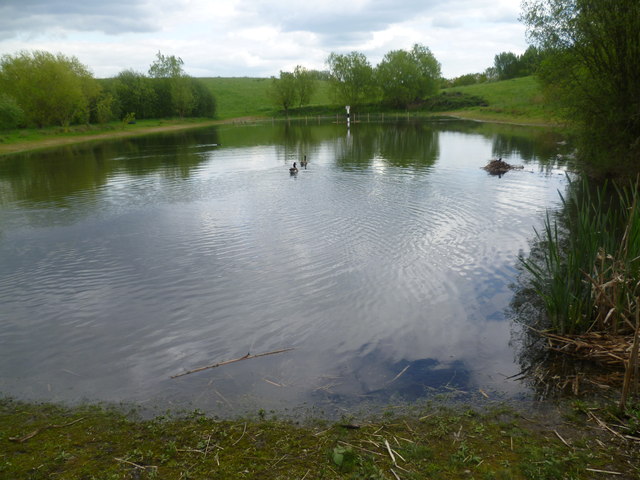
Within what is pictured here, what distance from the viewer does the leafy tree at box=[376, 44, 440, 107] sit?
368ft

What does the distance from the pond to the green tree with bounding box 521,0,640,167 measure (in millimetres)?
3670

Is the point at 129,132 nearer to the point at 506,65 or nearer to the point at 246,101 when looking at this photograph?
the point at 246,101

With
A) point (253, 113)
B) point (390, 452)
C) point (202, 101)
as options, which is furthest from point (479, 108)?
point (390, 452)

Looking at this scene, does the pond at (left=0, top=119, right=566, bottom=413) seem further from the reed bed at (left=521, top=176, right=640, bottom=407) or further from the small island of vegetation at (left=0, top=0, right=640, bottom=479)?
the reed bed at (left=521, top=176, right=640, bottom=407)

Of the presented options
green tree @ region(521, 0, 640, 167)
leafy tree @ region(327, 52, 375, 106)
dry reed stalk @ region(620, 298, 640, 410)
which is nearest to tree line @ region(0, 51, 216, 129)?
leafy tree @ region(327, 52, 375, 106)

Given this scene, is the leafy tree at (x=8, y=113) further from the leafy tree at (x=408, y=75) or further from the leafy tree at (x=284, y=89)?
the leafy tree at (x=408, y=75)

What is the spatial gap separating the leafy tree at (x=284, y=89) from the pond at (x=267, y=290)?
9526 cm

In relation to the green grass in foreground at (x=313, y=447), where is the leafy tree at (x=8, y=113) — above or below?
above

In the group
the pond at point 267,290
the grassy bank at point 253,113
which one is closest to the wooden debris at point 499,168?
the pond at point 267,290

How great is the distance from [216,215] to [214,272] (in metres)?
6.72

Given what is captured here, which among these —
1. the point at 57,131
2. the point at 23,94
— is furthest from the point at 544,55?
the point at 23,94

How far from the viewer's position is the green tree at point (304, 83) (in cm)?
11456

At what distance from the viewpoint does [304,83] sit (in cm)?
11500

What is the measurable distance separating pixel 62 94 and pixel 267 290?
71569mm
